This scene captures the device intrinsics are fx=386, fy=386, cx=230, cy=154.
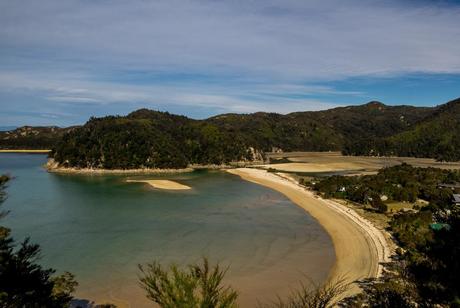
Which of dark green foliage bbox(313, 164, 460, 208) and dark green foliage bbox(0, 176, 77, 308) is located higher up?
dark green foliage bbox(0, 176, 77, 308)

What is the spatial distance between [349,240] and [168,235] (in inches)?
674

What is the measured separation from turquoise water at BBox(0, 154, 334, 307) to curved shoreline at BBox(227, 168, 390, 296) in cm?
108

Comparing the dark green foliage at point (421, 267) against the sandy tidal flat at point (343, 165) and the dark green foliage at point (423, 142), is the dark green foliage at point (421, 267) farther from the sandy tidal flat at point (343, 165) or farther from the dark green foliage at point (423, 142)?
the dark green foliage at point (423, 142)

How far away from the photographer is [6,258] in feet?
46.0

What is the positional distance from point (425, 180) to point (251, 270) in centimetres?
5806

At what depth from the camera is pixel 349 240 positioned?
117 feet

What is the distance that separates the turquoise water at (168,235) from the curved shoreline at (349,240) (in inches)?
42.5

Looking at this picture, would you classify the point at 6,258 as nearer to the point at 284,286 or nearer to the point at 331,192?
the point at 284,286

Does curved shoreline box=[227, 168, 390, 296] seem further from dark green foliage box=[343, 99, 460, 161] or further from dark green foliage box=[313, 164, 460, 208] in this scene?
dark green foliage box=[343, 99, 460, 161]

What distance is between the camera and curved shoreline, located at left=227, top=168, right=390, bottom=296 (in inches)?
1071

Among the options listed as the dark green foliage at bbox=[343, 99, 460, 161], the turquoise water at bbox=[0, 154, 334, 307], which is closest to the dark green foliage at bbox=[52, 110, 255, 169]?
the turquoise water at bbox=[0, 154, 334, 307]

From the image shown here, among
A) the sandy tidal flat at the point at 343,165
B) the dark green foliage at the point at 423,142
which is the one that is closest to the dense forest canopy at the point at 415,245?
the sandy tidal flat at the point at 343,165

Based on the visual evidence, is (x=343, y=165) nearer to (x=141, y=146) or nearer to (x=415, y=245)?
(x=141, y=146)

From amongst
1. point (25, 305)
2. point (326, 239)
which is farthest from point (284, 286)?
point (25, 305)
